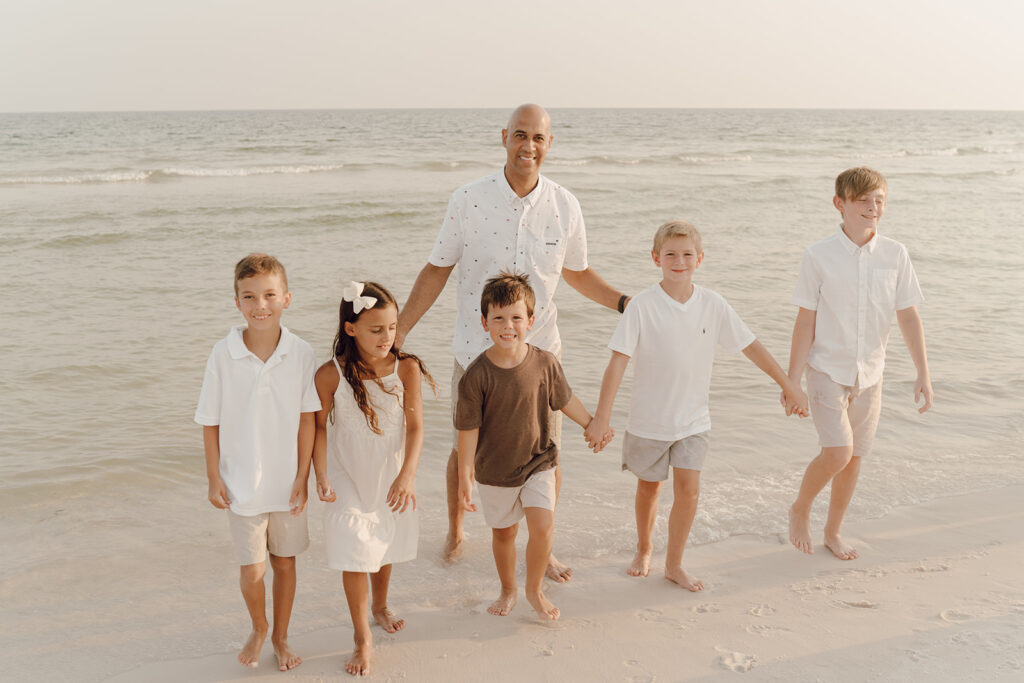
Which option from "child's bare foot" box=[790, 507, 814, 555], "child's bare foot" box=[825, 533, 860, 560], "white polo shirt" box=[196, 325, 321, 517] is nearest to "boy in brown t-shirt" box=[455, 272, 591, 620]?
"white polo shirt" box=[196, 325, 321, 517]

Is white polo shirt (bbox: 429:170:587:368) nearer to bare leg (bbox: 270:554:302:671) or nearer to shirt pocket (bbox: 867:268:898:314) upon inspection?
bare leg (bbox: 270:554:302:671)

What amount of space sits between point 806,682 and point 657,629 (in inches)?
24.1

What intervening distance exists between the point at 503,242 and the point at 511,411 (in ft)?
2.67

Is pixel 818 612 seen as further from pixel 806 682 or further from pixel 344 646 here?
pixel 344 646

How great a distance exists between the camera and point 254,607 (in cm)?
300

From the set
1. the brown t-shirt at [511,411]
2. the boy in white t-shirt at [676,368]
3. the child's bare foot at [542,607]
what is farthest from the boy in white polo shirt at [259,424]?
the boy in white t-shirt at [676,368]

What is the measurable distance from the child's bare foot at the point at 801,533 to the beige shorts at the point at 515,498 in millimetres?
1403

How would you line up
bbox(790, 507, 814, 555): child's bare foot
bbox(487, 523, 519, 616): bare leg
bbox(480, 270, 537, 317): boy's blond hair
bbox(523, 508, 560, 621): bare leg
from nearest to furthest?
1. bbox(480, 270, 537, 317): boy's blond hair
2. bbox(523, 508, 560, 621): bare leg
3. bbox(487, 523, 519, 616): bare leg
4. bbox(790, 507, 814, 555): child's bare foot

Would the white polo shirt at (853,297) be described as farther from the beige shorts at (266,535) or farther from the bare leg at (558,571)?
the beige shorts at (266,535)

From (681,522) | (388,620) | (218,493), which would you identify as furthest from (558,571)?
(218,493)

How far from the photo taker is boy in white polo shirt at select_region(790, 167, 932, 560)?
12.1ft

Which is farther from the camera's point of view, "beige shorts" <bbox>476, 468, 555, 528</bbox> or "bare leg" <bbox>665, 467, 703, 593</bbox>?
"bare leg" <bbox>665, 467, 703, 593</bbox>

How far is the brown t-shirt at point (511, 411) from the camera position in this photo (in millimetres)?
3170

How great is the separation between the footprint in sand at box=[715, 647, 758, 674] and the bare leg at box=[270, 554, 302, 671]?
162cm
